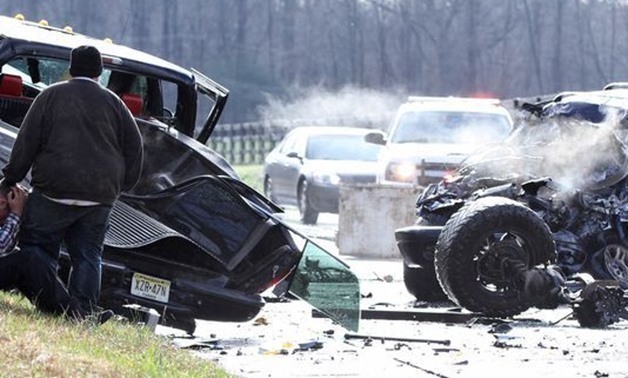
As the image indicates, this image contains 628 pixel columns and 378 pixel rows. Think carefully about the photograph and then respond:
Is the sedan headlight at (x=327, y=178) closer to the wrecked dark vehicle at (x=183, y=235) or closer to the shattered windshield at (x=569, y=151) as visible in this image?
the shattered windshield at (x=569, y=151)

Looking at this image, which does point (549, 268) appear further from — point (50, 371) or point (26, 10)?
point (26, 10)

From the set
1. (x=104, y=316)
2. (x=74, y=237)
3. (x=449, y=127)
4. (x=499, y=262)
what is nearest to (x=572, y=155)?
(x=499, y=262)

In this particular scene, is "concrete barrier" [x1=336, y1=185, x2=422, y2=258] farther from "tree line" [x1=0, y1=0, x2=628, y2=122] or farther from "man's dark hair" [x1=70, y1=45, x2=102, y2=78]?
"tree line" [x1=0, y1=0, x2=628, y2=122]

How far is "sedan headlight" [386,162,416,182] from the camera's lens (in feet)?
78.8

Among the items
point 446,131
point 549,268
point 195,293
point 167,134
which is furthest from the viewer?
point 446,131

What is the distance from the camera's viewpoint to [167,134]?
13023 mm

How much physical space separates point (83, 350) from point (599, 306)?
573 cm

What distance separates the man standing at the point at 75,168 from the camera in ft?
36.2

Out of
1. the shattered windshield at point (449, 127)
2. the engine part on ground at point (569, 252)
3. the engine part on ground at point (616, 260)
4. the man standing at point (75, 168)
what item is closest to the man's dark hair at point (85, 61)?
the man standing at point (75, 168)

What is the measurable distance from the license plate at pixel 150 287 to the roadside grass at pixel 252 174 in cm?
2620

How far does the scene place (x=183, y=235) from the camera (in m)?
12.3

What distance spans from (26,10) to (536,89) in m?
15.8

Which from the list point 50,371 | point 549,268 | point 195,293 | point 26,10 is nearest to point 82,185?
point 195,293

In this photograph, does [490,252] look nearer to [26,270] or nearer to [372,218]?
[26,270]
